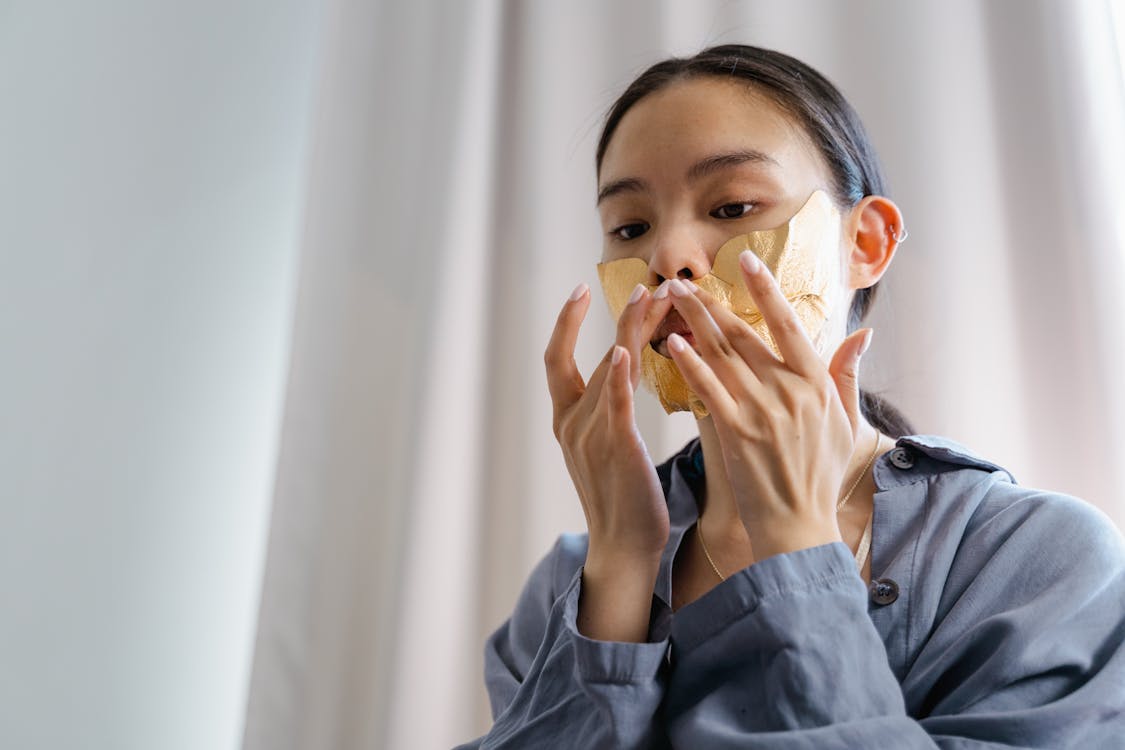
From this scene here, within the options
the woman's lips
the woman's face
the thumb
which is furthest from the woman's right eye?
the thumb

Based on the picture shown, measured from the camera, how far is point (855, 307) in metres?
1.03

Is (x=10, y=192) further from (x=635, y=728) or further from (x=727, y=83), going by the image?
(x=635, y=728)

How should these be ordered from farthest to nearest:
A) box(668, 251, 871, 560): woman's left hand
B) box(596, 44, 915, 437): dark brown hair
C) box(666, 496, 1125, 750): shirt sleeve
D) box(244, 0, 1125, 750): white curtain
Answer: box(244, 0, 1125, 750): white curtain
box(596, 44, 915, 437): dark brown hair
box(668, 251, 871, 560): woman's left hand
box(666, 496, 1125, 750): shirt sleeve

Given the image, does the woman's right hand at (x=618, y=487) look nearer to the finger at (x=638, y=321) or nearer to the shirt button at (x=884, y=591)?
the finger at (x=638, y=321)

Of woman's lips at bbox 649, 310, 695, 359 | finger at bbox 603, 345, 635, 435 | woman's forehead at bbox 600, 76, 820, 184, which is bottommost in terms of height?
finger at bbox 603, 345, 635, 435

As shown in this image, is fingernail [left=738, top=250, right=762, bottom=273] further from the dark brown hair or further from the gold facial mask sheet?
the dark brown hair

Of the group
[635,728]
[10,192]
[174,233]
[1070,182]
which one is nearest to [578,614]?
[635,728]

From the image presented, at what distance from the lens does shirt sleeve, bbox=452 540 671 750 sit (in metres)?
0.71

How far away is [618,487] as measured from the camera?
82 cm

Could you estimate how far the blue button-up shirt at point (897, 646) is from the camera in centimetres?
63

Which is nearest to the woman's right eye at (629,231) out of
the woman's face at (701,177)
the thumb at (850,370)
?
the woman's face at (701,177)

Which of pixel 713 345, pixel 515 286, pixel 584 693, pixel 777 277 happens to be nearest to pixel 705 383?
pixel 713 345

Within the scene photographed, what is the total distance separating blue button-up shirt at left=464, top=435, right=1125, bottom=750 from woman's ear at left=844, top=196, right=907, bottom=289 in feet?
0.59

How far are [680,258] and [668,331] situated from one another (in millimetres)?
62
